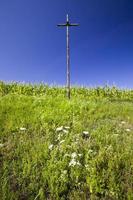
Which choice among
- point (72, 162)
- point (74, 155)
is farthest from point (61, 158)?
point (72, 162)

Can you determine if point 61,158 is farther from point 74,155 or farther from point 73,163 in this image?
point 73,163

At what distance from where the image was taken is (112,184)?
6230mm

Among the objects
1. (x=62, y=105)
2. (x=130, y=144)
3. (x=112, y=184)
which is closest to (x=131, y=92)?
(x=62, y=105)

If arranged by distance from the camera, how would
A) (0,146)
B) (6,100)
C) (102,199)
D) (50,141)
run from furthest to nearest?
(6,100) → (50,141) → (0,146) → (102,199)

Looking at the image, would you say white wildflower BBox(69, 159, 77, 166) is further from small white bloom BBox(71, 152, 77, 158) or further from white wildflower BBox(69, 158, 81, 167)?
small white bloom BBox(71, 152, 77, 158)

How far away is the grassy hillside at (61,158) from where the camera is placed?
6.12 m

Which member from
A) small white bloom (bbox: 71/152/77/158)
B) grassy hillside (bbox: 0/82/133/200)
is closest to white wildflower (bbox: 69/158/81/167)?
grassy hillside (bbox: 0/82/133/200)

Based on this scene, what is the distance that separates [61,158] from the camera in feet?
24.8

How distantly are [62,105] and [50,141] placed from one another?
18.7ft

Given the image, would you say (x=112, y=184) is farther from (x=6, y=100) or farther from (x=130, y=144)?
(x=6, y=100)

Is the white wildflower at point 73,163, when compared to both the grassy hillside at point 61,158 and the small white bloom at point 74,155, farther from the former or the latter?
the small white bloom at point 74,155

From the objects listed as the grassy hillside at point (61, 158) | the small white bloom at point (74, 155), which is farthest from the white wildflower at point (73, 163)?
the small white bloom at point (74, 155)

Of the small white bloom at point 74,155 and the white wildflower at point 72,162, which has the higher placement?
the small white bloom at point 74,155

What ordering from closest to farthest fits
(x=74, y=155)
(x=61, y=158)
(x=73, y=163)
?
1. (x=73, y=163)
2. (x=74, y=155)
3. (x=61, y=158)
